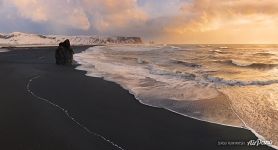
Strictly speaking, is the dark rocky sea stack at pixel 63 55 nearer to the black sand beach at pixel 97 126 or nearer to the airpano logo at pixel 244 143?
the black sand beach at pixel 97 126


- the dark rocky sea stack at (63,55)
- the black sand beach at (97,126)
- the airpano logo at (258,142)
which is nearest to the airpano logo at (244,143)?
the airpano logo at (258,142)

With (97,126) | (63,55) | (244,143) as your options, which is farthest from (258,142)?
(63,55)

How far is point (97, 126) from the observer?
8.42 metres

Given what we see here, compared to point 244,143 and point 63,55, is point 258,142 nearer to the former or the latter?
point 244,143

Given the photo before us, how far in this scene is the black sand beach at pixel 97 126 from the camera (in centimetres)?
723

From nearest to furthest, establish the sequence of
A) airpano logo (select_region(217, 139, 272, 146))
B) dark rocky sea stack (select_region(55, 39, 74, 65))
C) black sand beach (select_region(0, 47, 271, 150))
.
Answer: black sand beach (select_region(0, 47, 271, 150)) → airpano logo (select_region(217, 139, 272, 146)) → dark rocky sea stack (select_region(55, 39, 74, 65))

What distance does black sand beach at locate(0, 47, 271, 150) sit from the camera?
723cm

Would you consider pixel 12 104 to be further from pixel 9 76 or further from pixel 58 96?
pixel 9 76

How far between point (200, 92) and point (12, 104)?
295 inches

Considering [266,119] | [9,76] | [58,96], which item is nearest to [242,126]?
[266,119]

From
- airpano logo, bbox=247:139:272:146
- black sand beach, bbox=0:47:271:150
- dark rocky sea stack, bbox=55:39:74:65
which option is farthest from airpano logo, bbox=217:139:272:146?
dark rocky sea stack, bbox=55:39:74:65

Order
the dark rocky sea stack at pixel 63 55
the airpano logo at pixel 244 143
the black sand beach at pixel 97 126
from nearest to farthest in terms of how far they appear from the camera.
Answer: the black sand beach at pixel 97 126 < the airpano logo at pixel 244 143 < the dark rocky sea stack at pixel 63 55

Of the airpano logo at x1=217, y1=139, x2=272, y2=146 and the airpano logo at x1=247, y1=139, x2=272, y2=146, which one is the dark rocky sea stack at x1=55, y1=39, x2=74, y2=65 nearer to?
the airpano logo at x1=217, y1=139, x2=272, y2=146

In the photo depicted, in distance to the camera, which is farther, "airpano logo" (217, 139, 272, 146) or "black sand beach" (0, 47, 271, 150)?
"airpano logo" (217, 139, 272, 146)
